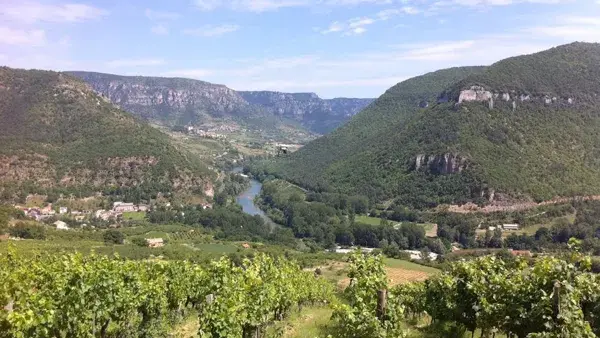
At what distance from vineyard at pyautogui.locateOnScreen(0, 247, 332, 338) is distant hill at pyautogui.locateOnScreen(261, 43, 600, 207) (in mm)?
105564

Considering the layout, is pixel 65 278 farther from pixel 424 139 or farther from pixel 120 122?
pixel 120 122

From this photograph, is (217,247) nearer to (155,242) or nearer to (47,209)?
(155,242)

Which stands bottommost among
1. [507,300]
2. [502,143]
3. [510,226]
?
[510,226]

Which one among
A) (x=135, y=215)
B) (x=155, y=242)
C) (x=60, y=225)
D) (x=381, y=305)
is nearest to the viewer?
(x=381, y=305)

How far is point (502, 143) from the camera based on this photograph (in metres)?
123

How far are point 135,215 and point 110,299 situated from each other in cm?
11535

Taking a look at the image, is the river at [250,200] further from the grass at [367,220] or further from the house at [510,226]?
the house at [510,226]

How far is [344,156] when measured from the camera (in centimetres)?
18200

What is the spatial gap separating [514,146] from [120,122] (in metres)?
134

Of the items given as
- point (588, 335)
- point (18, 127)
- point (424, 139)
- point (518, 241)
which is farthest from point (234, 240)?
point (588, 335)

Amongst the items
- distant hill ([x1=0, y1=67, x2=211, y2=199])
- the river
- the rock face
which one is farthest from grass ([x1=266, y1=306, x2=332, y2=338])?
the rock face

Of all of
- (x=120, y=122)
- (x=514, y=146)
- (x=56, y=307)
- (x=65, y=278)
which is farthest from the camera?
(x=120, y=122)

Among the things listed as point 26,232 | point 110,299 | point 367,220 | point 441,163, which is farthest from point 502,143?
point 110,299

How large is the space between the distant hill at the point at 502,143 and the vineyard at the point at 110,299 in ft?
346
